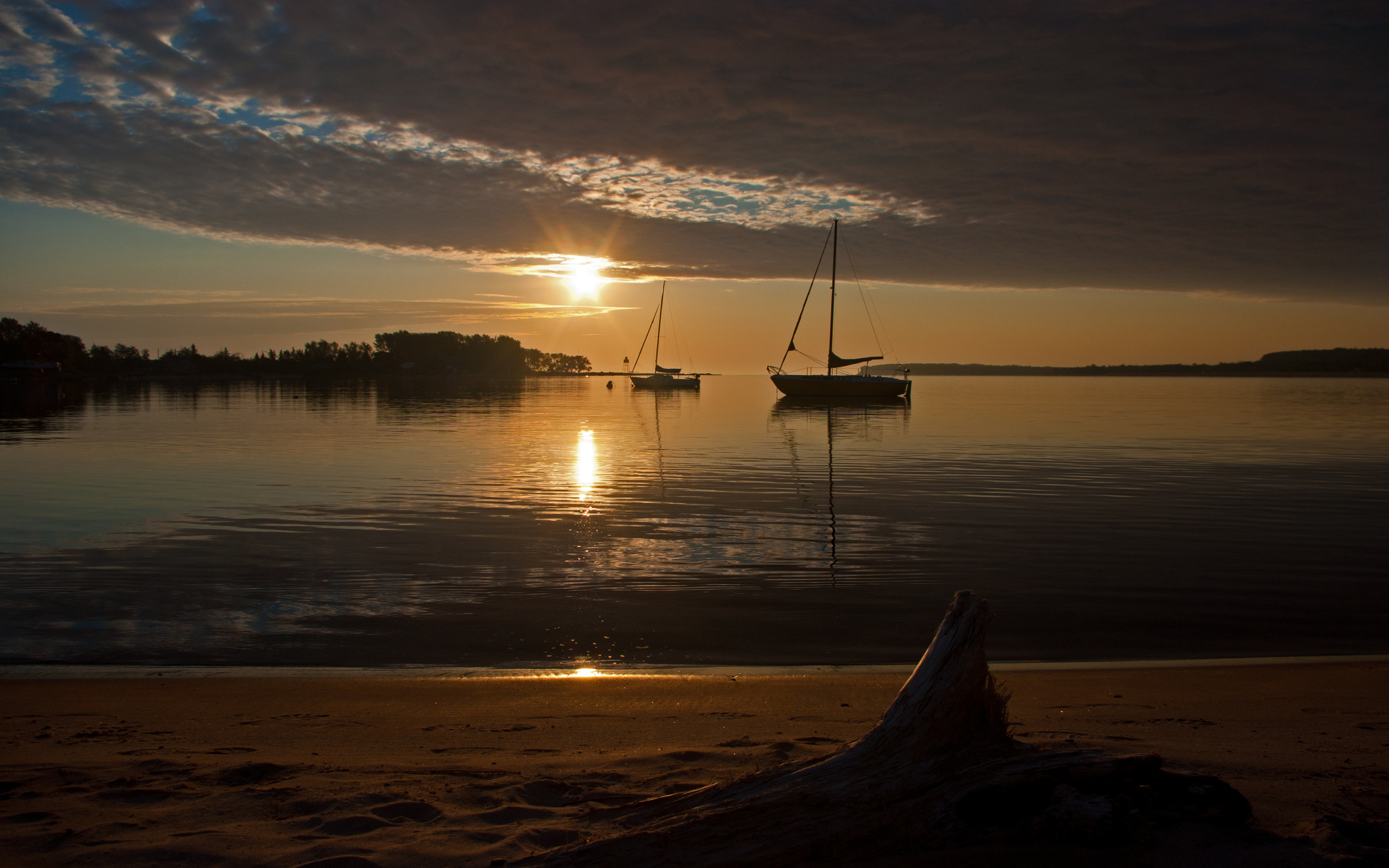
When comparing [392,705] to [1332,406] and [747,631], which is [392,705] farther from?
[1332,406]

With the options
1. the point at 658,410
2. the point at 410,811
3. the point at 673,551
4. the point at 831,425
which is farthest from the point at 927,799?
the point at 658,410

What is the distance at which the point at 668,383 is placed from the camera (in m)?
120

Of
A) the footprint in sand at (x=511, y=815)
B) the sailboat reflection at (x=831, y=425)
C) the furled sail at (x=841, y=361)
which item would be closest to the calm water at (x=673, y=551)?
the sailboat reflection at (x=831, y=425)

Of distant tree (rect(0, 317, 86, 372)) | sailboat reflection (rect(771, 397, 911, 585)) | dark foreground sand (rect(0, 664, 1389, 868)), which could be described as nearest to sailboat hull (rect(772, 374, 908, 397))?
sailboat reflection (rect(771, 397, 911, 585))

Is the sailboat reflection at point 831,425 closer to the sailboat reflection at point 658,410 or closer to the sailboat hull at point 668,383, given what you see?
the sailboat reflection at point 658,410

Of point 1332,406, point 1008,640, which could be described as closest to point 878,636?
point 1008,640

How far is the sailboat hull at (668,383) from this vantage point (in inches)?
4722

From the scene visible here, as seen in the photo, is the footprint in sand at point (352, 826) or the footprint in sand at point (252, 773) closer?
the footprint in sand at point (352, 826)

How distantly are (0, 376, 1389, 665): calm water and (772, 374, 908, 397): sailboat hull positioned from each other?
42.4 metres

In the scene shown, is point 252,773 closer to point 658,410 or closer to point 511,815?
point 511,815

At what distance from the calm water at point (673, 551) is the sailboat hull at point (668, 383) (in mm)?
87136

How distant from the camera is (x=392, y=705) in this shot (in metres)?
6.93

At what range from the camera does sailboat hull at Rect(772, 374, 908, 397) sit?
249ft

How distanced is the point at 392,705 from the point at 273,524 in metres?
10.7
